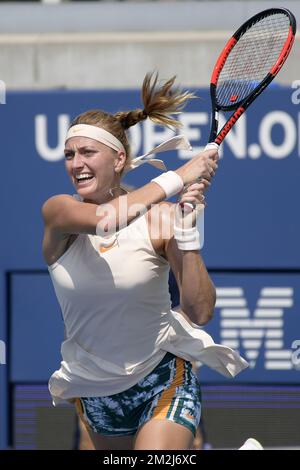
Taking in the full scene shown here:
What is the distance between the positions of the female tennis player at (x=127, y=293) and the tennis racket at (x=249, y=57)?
0.50 metres

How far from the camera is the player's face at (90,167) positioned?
3.71 metres

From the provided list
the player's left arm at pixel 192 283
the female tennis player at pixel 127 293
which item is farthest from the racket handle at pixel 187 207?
the player's left arm at pixel 192 283

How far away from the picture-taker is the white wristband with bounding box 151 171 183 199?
3540 millimetres

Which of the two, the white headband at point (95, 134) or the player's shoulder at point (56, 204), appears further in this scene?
the white headband at point (95, 134)

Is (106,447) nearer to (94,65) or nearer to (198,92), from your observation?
(198,92)

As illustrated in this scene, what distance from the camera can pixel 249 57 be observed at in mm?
4273

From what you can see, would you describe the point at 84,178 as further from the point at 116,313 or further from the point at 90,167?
the point at 116,313

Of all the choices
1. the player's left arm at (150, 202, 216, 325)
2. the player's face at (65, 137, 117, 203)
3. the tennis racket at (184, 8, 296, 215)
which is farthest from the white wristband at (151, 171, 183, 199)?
the tennis racket at (184, 8, 296, 215)

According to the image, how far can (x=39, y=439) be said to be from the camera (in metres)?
6.18

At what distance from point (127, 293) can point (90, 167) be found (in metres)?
0.44

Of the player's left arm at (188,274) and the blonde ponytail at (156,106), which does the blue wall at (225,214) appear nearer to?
the blonde ponytail at (156,106)

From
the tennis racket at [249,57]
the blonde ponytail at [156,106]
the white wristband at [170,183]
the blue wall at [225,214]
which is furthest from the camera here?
the blue wall at [225,214]

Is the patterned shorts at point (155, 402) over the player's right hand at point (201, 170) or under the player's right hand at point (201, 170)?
under
